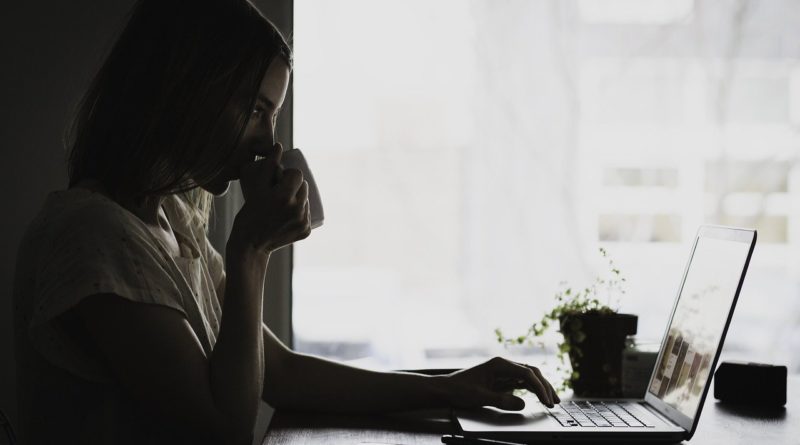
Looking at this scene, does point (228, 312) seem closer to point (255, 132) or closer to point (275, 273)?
point (255, 132)

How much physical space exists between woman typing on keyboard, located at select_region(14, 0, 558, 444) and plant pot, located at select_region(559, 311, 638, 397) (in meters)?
0.17

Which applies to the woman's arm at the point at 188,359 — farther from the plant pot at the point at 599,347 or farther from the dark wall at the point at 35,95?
the dark wall at the point at 35,95

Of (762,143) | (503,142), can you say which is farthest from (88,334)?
(762,143)

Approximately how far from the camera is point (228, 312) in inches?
40.4

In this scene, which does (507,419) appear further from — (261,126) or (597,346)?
(261,126)

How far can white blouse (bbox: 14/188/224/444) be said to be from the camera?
94 centimetres

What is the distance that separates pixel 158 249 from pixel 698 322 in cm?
76

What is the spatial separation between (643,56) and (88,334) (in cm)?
152

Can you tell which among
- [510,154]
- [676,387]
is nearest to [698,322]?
[676,387]

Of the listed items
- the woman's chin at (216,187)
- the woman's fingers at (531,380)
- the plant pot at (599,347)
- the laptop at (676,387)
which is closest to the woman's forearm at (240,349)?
the woman's chin at (216,187)

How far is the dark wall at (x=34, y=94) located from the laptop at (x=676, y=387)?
1032 mm

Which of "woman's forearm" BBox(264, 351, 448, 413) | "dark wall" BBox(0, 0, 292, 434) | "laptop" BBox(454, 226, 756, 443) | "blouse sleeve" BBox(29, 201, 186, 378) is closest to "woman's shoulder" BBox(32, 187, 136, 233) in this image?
"blouse sleeve" BBox(29, 201, 186, 378)

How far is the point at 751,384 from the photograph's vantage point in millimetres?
1339

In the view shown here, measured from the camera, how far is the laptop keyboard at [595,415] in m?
1.10
